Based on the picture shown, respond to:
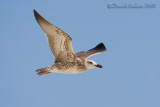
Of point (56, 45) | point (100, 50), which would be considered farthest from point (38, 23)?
point (100, 50)

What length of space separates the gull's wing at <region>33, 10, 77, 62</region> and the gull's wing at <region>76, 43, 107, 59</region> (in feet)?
3.82

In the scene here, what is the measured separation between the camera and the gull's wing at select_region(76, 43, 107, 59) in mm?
11122

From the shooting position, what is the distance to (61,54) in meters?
9.70

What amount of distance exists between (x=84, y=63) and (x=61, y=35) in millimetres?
1571

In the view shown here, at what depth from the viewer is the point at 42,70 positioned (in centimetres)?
1034

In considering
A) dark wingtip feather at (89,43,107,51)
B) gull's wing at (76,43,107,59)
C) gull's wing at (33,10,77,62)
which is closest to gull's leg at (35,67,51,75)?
gull's wing at (33,10,77,62)

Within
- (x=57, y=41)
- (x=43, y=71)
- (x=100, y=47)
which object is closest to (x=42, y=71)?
(x=43, y=71)

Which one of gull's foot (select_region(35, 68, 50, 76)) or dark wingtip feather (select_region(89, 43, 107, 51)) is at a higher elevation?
dark wingtip feather (select_region(89, 43, 107, 51))

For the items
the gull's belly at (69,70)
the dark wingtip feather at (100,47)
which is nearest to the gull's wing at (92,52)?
the dark wingtip feather at (100,47)

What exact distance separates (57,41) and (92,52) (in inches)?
113

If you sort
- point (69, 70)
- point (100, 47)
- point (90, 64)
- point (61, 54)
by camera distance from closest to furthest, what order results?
point (61, 54), point (69, 70), point (90, 64), point (100, 47)

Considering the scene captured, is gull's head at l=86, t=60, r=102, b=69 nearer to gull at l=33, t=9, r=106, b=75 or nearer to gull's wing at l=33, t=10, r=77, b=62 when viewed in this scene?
gull at l=33, t=9, r=106, b=75

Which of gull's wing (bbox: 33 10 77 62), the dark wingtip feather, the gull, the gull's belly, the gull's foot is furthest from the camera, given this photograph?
the dark wingtip feather

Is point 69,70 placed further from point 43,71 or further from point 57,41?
point 57,41
